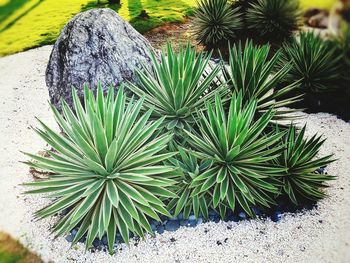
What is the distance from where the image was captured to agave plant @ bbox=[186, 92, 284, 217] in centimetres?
335

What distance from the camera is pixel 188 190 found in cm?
357

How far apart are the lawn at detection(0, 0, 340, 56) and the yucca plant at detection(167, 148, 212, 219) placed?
5583 millimetres

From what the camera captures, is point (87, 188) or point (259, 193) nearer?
point (87, 188)

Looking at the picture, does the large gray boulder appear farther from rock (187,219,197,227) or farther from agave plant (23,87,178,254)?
rock (187,219,197,227)

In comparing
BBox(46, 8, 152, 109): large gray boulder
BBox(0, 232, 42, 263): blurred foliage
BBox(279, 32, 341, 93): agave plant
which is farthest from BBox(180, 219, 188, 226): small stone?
BBox(279, 32, 341, 93): agave plant

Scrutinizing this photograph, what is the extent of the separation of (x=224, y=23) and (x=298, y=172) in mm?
4936

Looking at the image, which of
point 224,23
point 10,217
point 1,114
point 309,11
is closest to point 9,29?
point 1,114

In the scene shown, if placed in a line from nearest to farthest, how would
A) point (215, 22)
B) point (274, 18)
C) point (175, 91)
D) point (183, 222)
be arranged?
point (183, 222)
point (175, 91)
point (215, 22)
point (274, 18)

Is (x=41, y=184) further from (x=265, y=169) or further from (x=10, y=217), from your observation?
(x=265, y=169)

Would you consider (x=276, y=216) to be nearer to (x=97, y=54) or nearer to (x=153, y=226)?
(x=153, y=226)

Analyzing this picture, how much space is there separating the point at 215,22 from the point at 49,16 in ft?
14.7

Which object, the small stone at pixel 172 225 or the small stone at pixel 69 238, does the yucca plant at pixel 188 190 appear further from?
the small stone at pixel 69 238

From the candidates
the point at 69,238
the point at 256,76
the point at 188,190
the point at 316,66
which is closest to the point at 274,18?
the point at 316,66

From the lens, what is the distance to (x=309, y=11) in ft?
23.9
